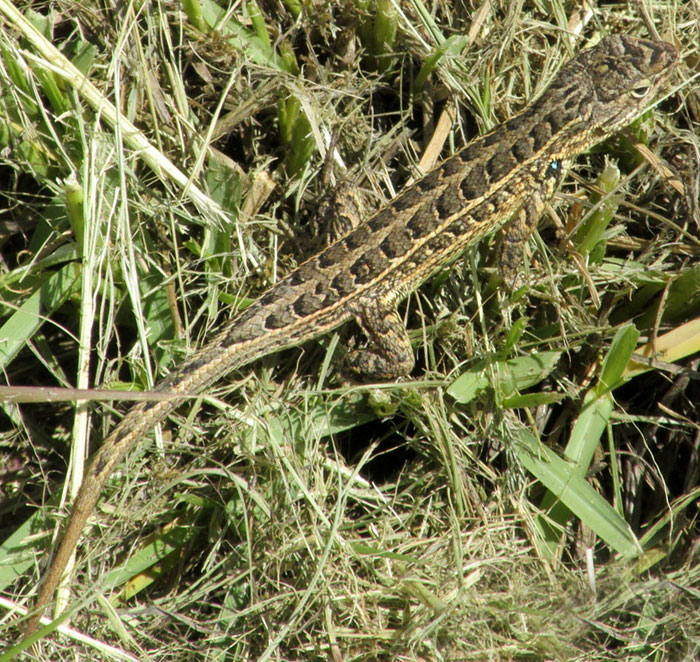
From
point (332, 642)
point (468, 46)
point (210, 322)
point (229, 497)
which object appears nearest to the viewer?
point (332, 642)

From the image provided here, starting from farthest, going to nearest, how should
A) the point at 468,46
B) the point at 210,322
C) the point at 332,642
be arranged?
the point at 468,46, the point at 210,322, the point at 332,642

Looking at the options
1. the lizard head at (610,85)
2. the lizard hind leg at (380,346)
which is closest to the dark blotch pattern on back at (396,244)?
the lizard hind leg at (380,346)

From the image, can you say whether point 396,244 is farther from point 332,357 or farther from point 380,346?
point 332,357

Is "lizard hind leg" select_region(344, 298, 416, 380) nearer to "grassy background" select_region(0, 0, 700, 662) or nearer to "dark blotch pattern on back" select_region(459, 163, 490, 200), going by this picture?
"grassy background" select_region(0, 0, 700, 662)

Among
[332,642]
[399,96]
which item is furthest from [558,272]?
[332,642]

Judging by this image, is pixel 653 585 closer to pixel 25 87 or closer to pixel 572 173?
pixel 572 173

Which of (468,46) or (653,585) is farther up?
(468,46)

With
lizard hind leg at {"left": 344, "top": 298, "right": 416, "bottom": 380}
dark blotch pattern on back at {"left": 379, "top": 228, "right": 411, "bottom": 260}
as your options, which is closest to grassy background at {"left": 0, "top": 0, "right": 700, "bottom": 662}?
lizard hind leg at {"left": 344, "top": 298, "right": 416, "bottom": 380}
